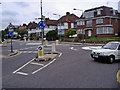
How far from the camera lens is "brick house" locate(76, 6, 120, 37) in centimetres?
4262

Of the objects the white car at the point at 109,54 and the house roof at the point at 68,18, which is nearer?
the white car at the point at 109,54

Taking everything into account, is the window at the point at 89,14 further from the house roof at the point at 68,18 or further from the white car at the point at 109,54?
the white car at the point at 109,54

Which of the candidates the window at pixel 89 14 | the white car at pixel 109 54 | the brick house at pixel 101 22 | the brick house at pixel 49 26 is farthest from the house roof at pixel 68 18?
the white car at pixel 109 54

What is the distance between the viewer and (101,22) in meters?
43.7

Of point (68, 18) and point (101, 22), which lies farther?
point (68, 18)

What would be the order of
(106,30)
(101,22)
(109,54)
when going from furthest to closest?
1. (101,22)
2. (106,30)
3. (109,54)

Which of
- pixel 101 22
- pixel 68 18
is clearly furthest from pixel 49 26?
pixel 101 22

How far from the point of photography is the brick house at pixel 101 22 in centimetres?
4262

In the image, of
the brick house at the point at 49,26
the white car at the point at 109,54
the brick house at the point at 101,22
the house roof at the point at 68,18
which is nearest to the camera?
the white car at the point at 109,54

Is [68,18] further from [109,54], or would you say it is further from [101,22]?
[109,54]

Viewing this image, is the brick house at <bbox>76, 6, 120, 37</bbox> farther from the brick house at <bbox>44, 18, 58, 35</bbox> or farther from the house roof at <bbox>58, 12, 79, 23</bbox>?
the brick house at <bbox>44, 18, 58, 35</bbox>

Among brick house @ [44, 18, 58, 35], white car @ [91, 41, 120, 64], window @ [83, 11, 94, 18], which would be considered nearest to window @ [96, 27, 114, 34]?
window @ [83, 11, 94, 18]

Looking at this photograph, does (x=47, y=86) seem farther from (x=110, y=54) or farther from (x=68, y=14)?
(x=68, y=14)

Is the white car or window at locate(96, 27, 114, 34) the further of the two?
window at locate(96, 27, 114, 34)
